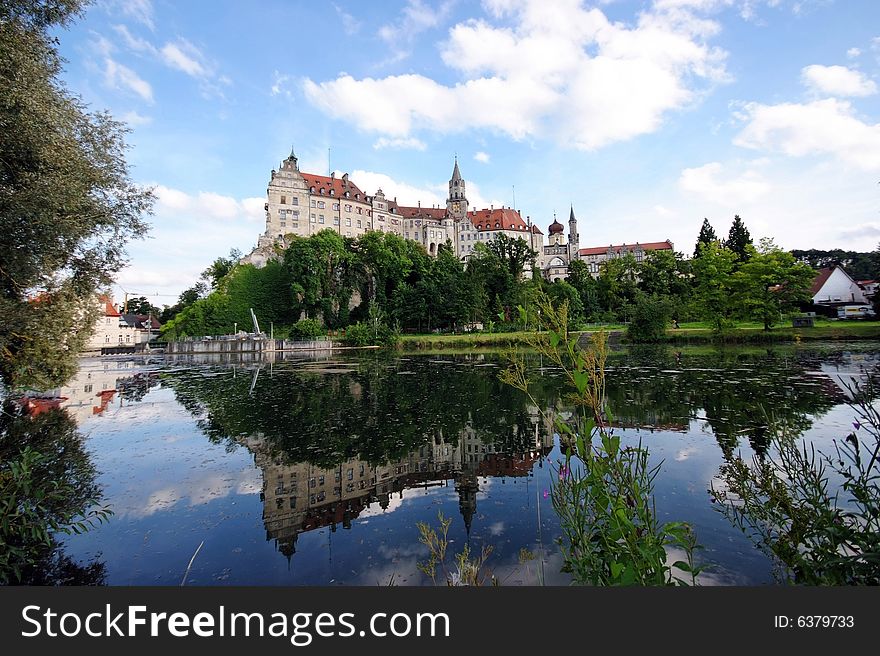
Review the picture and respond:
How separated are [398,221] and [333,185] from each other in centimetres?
1703

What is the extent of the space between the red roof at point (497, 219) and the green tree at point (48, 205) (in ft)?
327

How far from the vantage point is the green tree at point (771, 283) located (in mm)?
39031

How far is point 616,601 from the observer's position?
2.33 metres

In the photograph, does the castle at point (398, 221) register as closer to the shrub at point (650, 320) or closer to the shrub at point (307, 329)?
the shrub at point (307, 329)

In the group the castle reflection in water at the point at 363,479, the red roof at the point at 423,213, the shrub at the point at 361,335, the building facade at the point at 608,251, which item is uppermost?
the red roof at the point at 423,213

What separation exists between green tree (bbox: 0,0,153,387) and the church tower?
10038 centimetres

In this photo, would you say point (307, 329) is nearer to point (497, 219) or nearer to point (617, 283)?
point (617, 283)

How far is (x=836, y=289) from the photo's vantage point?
58.3 metres

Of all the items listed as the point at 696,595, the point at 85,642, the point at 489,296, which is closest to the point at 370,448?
the point at 85,642

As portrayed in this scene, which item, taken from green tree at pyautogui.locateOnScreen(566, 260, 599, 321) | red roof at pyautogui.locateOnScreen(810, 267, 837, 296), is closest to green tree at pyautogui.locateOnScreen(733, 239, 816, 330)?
red roof at pyautogui.locateOnScreen(810, 267, 837, 296)

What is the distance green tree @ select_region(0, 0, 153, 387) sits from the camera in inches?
315

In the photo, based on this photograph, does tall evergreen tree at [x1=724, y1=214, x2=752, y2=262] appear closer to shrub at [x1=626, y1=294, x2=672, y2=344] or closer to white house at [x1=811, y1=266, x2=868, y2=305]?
white house at [x1=811, y1=266, x2=868, y2=305]

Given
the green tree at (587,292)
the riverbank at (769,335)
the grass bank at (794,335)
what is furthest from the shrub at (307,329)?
the grass bank at (794,335)

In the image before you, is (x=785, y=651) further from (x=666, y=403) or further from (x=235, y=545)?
(x=666, y=403)
